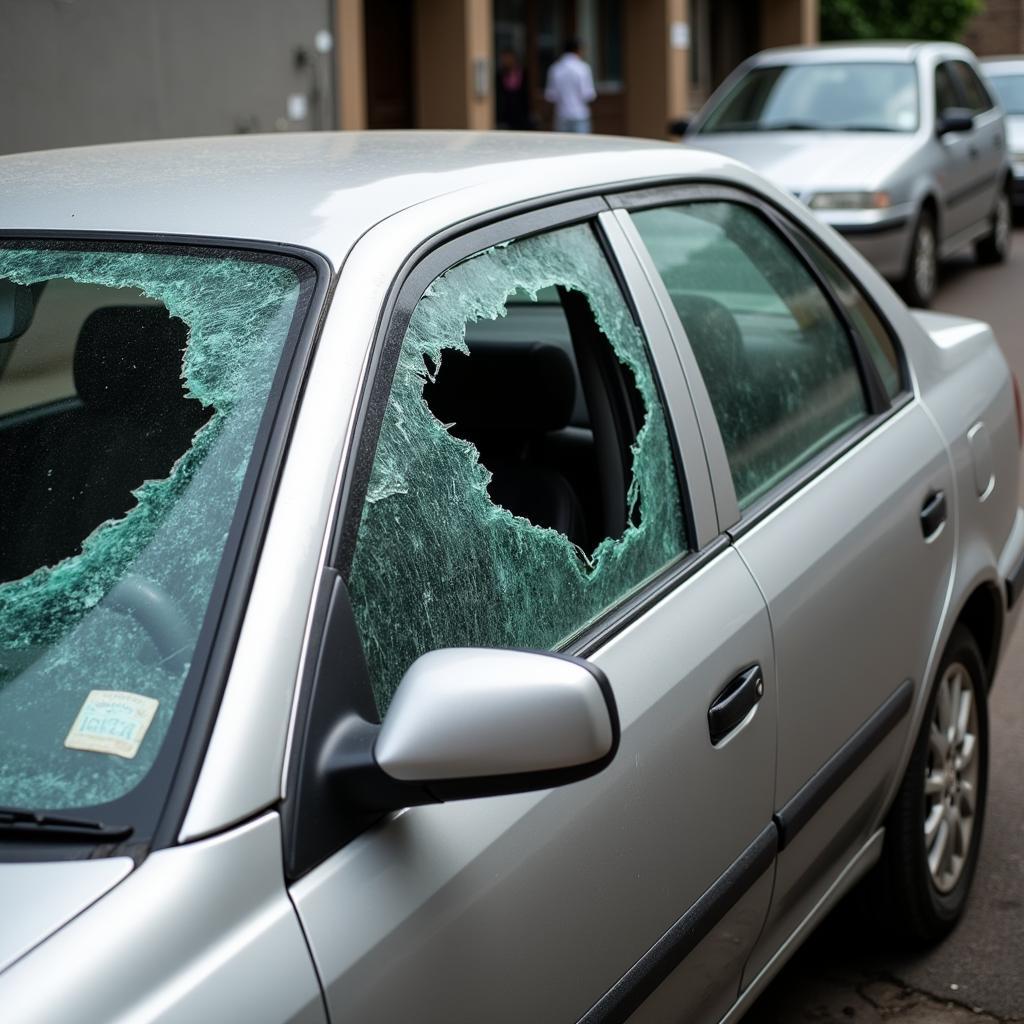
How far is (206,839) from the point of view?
1.39 meters

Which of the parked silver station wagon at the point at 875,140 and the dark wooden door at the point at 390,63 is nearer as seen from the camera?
the parked silver station wagon at the point at 875,140

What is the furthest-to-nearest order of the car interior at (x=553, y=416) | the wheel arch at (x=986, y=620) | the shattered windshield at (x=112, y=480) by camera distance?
the wheel arch at (x=986, y=620) → the car interior at (x=553, y=416) → the shattered windshield at (x=112, y=480)

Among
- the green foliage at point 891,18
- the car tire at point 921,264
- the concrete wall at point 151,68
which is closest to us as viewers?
the concrete wall at point 151,68

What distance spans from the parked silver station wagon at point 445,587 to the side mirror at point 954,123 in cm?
853

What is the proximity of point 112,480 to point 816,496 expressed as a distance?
1267 millimetres

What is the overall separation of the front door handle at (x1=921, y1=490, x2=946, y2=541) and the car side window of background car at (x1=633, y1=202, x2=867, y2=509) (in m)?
0.20

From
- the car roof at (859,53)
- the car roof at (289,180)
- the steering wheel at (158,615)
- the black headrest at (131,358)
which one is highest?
the car roof at (289,180)

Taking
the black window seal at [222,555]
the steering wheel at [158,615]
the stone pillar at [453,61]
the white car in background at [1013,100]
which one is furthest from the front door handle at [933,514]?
the white car in background at [1013,100]

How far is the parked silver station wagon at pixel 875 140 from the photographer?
9906 millimetres

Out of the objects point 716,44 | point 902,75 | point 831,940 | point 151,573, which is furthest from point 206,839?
point 716,44

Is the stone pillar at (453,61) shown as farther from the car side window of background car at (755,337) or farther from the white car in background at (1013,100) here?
the car side window of background car at (755,337)

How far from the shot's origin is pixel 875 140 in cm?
1052

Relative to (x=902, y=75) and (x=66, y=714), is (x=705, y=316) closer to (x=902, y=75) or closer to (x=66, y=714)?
(x=66, y=714)

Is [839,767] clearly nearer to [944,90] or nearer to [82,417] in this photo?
[82,417]
